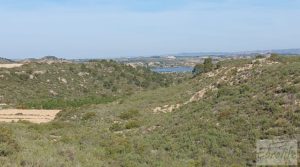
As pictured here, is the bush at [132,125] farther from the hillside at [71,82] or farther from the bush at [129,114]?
the hillside at [71,82]

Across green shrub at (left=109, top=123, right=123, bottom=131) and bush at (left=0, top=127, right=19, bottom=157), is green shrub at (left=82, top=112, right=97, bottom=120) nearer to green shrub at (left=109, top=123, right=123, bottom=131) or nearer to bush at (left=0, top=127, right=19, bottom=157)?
green shrub at (left=109, top=123, right=123, bottom=131)

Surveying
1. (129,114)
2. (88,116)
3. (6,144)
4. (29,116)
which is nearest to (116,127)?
(129,114)

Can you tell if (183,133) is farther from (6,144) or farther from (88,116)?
(88,116)

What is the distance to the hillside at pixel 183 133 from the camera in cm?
1756

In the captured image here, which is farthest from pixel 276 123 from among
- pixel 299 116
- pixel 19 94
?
pixel 19 94

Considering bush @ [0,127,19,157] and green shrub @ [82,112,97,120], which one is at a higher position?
bush @ [0,127,19,157]

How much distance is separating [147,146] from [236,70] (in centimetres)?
2298

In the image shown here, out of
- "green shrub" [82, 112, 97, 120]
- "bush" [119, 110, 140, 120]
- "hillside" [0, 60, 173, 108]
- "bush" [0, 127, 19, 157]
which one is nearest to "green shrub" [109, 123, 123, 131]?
"bush" [119, 110, 140, 120]

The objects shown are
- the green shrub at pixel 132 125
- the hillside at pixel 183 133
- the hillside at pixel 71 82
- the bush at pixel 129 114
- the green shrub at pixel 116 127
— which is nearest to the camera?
the hillside at pixel 183 133

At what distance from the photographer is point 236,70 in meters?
42.5

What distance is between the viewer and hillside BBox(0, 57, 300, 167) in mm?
17562

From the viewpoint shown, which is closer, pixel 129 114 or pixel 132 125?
pixel 132 125

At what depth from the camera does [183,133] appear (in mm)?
23578

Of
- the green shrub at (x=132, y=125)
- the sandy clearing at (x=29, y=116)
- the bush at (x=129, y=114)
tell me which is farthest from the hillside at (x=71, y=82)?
the green shrub at (x=132, y=125)
